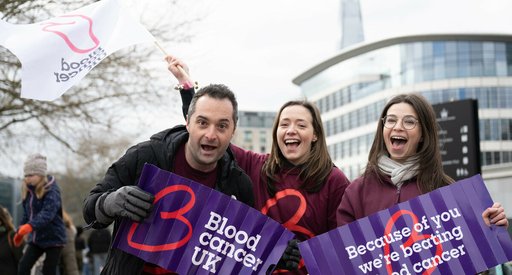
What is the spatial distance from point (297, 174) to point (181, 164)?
3.31 ft

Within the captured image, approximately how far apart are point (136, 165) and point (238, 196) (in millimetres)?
626

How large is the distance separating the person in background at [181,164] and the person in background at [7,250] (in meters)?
4.97

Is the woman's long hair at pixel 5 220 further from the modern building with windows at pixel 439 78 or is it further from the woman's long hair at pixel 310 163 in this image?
the modern building with windows at pixel 439 78

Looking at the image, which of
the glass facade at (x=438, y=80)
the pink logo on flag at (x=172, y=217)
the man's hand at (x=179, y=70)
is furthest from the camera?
the glass facade at (x=438, y=80)

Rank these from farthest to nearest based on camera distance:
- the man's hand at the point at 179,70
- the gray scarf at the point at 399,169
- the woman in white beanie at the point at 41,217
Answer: the woman in white beanie at the point at 41,217 → the man's hand at the point at 179,70 → the gray scarf at the point at 399,169

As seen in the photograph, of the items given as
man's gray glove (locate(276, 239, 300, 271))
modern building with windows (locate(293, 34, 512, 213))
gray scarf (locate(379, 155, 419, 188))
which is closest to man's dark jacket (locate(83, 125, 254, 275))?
man's gray glove (locate(276, 239, 300, 271))

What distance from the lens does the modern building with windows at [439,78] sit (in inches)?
2506

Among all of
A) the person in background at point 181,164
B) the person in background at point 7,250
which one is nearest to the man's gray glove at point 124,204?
the person in background at point 181,164

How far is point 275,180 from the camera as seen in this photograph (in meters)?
4.46

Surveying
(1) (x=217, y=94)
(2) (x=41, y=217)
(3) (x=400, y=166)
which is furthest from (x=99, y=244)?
(1) (x=217, y=94)

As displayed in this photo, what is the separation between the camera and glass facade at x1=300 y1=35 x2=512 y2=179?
63781 millimetres

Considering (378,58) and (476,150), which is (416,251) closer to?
(476,150)

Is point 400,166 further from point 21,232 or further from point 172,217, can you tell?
point 21,232

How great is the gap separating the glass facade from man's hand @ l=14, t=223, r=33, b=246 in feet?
188
